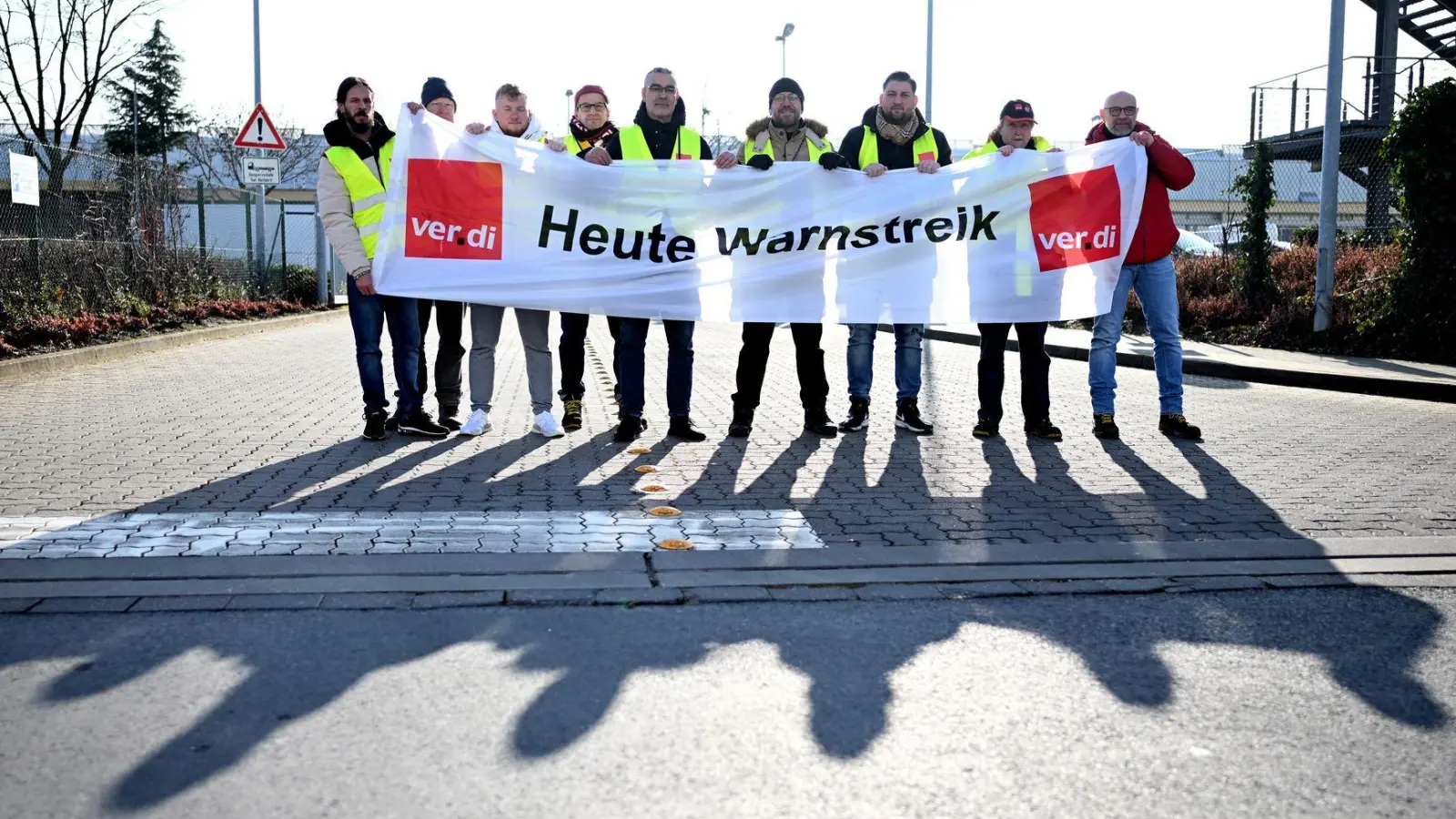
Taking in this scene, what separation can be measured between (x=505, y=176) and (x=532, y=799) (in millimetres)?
5850

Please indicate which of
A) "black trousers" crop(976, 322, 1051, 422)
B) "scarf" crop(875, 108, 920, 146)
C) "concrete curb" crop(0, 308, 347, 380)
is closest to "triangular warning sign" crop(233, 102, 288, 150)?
"concrete curb" crop(0, 308, 347, 380)

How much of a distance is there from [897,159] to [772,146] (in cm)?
85

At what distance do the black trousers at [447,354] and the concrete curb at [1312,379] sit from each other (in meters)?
8.12

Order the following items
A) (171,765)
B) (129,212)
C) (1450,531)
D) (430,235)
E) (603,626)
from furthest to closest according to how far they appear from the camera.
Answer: (129,212)
(430,235)
(1450,531)
(603,626)
(171,765)

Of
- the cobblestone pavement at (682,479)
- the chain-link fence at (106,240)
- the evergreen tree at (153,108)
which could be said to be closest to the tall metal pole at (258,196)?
the chain-link fence at (106,240)

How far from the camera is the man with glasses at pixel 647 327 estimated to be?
26.3ft

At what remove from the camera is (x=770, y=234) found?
8305 mm

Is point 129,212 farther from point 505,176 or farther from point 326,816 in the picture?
point 326,816

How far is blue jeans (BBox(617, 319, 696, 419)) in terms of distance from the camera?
8055 mm

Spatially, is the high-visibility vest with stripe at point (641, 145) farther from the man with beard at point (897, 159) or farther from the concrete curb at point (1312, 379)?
the concrete curb at point (1312, 379)

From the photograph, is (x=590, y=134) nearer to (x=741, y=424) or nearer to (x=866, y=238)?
(x=866, y=238)

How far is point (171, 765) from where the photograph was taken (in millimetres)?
2908

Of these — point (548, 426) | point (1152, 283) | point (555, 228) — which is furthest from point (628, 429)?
point (1152, 283)

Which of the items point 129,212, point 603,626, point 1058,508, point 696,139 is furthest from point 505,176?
point 129,212
